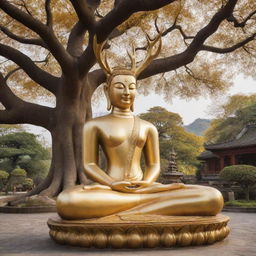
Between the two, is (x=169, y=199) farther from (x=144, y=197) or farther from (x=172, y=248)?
(x=172, y=248)

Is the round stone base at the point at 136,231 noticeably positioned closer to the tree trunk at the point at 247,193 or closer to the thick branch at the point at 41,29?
the thick branch at the point at 41,29

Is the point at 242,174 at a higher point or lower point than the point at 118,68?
lower

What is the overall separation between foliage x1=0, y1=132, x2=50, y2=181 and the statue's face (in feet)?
74.1

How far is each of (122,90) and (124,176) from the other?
3.90 feet

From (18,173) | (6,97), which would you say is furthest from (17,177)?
(6,97)

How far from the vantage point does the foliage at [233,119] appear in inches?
1155

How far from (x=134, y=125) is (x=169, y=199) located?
1.25 m

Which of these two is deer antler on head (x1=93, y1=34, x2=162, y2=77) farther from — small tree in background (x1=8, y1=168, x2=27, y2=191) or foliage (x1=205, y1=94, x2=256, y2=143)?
foliage (x1=205, y1=94, x2=256, y2=143)

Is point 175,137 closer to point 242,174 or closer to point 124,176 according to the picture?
point 242,174

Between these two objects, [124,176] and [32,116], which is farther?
[32,116]

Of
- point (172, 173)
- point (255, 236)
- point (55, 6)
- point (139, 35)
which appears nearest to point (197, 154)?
point (172, 173)

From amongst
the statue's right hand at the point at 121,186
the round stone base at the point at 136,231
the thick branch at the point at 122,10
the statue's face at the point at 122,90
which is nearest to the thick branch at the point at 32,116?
the thick branch at the point at 122,10

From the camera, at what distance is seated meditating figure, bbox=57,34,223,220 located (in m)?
4.16

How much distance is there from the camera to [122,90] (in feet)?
16.9
